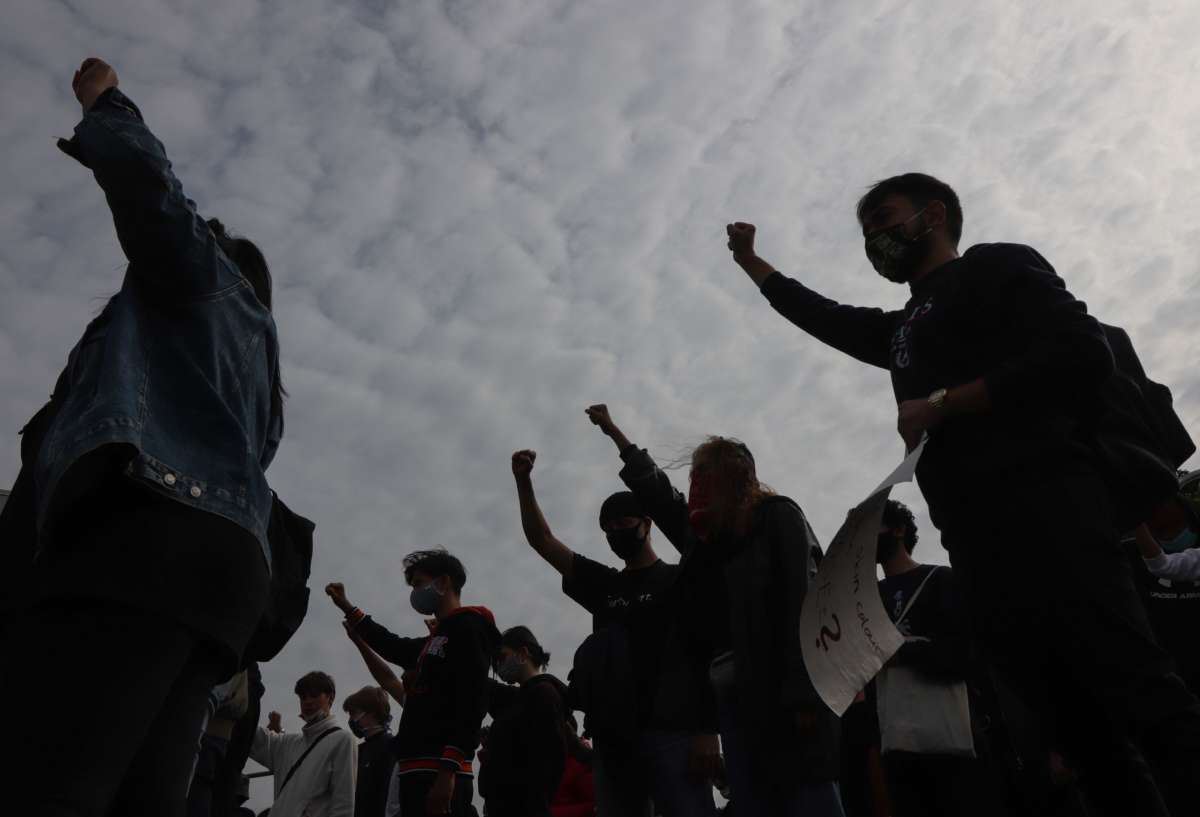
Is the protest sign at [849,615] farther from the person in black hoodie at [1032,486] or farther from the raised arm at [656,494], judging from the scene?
the raised arm at [656,494]

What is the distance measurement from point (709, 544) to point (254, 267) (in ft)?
7.33

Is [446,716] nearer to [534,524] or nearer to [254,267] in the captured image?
[534,524]

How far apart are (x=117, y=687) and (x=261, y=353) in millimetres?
921

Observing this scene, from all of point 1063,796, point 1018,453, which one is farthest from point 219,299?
point 1063,796

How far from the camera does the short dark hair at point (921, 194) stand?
2875mm

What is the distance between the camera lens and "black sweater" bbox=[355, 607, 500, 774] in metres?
4.99

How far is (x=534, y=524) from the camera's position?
16.8 feet

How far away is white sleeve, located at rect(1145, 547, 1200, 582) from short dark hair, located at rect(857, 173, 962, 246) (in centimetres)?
194

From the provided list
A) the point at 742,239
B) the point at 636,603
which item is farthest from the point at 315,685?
the point at 742,239

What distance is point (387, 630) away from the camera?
7.11 m

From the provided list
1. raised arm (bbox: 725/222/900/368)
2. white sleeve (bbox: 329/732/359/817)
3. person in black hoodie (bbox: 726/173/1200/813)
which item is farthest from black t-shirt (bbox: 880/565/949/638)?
white sleeve (bbox: 329/732/359/817)

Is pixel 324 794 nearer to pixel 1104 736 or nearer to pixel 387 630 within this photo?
pixel 387 630

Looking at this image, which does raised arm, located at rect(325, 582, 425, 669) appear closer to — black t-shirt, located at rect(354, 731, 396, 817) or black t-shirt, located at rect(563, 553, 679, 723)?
black t-shirt, located at rect(354, 731, 396, 817)

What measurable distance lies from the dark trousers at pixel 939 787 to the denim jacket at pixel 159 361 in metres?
3.47
